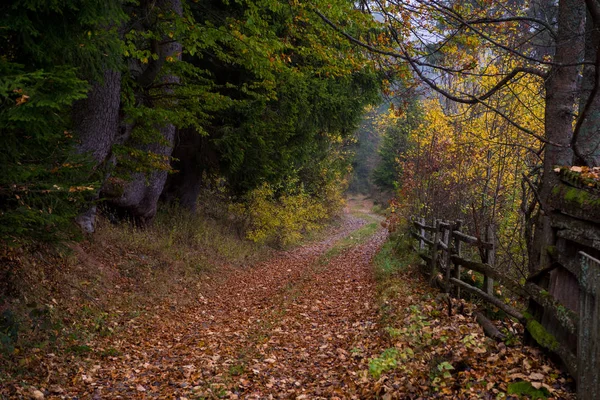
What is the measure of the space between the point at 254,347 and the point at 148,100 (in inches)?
223

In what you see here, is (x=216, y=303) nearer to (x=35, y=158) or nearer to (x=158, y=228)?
(x=158, y=228)

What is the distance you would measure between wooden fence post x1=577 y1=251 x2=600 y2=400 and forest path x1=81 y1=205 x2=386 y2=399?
245cm

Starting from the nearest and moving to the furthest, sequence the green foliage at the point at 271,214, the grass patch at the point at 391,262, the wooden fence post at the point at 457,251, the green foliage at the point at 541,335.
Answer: the green foliage at the point at 541,335, the wooden fence post at the point at 457,251, the grass patch at the point at 391,262, the green foliage at the point at 271,214

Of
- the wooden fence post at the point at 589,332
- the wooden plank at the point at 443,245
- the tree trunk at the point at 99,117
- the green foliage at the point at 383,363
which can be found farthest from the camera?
the wooden plank at the point at 443,245

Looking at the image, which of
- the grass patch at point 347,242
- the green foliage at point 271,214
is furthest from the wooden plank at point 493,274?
the green foliage at point 271,214

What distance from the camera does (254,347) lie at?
6.93 meters

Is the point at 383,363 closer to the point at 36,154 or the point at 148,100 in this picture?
the point at 36,154

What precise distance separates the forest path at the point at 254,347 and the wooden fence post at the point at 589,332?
2452 mm

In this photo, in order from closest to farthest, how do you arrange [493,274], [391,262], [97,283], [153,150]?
1. [493,274]
2. [97,283]
3. [153,150]
4. [391,262]

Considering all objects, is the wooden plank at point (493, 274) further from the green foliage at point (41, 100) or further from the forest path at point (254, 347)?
the green foliage at point (41, 100)

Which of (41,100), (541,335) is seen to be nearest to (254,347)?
(541,335)

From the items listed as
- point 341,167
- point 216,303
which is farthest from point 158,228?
point 341,167

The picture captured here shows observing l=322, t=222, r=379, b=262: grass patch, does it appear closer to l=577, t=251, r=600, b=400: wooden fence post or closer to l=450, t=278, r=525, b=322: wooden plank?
l=450, t=278, r=525, b=322: wooden plank

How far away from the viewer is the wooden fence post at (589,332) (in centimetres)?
296
